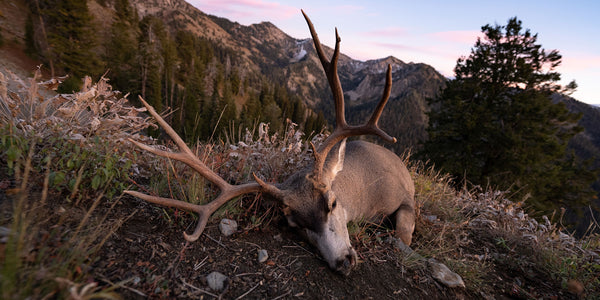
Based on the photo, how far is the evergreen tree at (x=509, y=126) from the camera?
15531 millimetres

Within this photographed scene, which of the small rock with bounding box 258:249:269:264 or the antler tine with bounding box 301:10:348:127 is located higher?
the antler tine with bounding box 301:10:348:127

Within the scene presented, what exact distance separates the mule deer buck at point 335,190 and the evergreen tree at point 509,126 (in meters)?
13.8

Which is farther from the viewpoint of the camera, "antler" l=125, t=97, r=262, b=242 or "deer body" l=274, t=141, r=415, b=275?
"deer body" l=274, t=141, r=415, b=275

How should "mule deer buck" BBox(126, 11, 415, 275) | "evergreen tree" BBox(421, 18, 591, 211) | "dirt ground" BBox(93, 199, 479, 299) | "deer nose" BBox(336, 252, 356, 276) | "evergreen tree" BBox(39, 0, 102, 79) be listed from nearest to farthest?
"dirt ground" BBox(93, 199, 479, 299) < "deer nose" BBox(336, 252, 356, 276) < "mule deer buck" BBox(126, 11, 415, 275) < "evergreen tree" BBox(421, 18, 591, 211) < "evergreen tree" BBox(39, 0, 102, 79)

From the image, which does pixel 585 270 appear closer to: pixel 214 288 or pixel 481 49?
pixel 214 288

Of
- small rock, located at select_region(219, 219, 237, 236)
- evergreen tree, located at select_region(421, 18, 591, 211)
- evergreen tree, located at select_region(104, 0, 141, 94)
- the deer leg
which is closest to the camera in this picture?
small rock, located at select_region(219, 219, 237, 236)

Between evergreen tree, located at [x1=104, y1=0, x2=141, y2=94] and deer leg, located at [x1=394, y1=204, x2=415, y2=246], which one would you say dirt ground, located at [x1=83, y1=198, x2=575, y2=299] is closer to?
deer leg, located at [x1=394, y1=204, x2=415, y2=246]

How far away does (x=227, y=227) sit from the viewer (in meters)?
2.69

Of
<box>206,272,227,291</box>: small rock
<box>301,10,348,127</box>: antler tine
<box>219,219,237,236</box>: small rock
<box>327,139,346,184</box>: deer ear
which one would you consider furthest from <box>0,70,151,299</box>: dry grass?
<box>301,10,348,127</box>: antler tine

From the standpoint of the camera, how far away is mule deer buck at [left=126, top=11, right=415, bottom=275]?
8.17 ft

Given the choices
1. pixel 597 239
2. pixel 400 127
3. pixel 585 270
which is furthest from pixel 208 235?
pixel 400 127

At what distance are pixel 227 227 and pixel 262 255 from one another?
52 cm

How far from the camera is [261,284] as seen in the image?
7.01ft

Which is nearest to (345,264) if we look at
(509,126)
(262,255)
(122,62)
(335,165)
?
(262,255)
